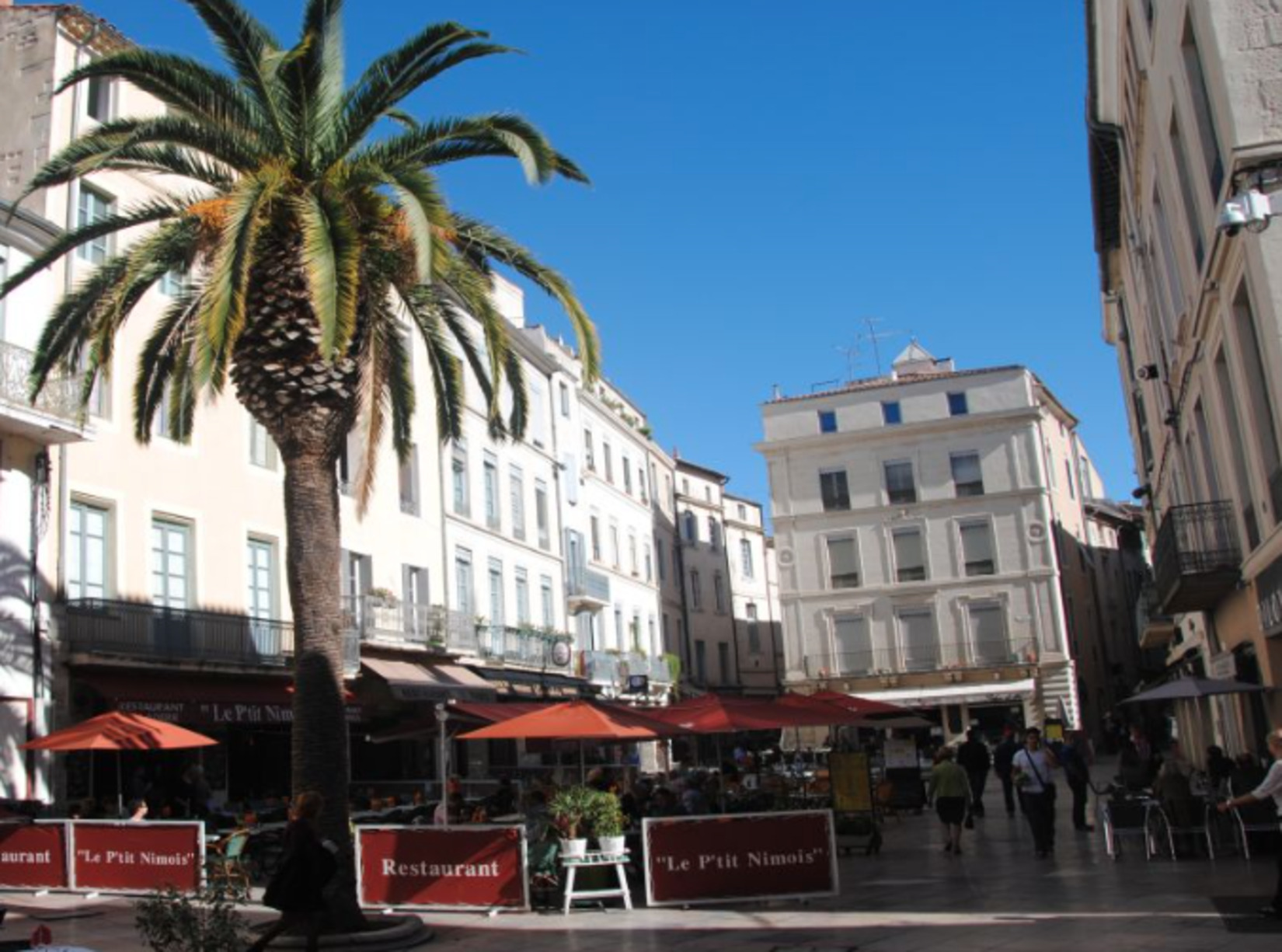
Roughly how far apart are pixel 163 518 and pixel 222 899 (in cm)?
1572

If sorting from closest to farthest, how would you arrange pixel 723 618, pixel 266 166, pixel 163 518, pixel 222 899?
1. pixel 222 899
2. pixel 266 166
3. pixel 163 518
4. pixel 723 618

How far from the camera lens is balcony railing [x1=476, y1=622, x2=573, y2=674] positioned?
32.8 metres

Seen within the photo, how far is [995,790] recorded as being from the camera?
34156 mm

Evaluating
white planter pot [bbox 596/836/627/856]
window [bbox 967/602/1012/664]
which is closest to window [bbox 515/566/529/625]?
window [bbox 967/602/1012/664]

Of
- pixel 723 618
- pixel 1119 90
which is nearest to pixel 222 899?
pixel 1119 90

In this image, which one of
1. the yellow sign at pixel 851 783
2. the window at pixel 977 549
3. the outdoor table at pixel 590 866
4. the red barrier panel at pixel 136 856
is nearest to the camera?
the outdoor table at pixel 590 866

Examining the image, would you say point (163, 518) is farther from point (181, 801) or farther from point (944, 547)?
point (944, 547)

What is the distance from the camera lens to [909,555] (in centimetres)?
5306

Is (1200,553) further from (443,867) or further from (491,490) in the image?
(491,490)

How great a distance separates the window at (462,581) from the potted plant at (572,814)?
18896 millimetres

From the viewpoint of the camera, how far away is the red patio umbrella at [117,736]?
17.3 meters

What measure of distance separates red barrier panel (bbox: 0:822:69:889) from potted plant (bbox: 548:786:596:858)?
6.32m

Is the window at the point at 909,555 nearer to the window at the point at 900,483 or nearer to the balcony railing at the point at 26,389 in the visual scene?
the window at the point at 900,483

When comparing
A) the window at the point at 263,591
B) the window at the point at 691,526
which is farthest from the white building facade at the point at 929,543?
the window at the point at 263,591
